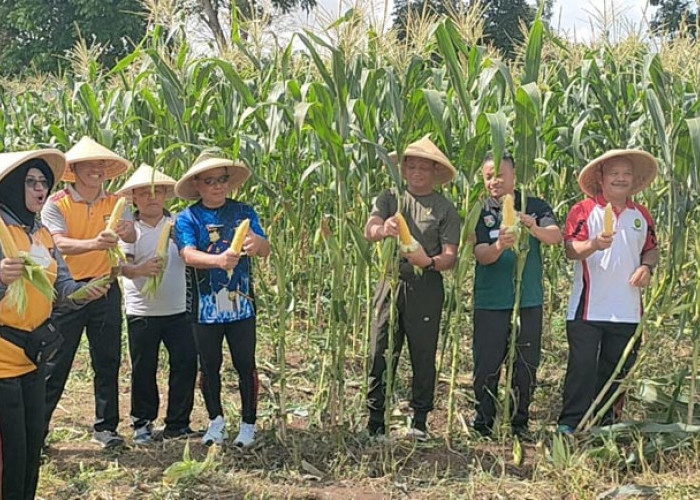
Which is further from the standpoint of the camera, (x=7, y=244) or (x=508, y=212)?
(x=508, y=212)

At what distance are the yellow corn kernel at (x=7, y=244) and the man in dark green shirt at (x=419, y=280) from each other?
1.67 metres

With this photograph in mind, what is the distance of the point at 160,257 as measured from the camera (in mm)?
3873

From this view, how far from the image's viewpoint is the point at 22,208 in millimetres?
2922

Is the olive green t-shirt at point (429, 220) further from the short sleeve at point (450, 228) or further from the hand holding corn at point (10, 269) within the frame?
the hand holding corn at point (10, 269)

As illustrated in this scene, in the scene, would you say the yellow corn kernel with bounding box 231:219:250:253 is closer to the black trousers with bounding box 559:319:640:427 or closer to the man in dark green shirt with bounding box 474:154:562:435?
the man in dark green shirt with bounding box 474:154:562:435

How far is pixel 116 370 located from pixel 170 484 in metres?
0.96

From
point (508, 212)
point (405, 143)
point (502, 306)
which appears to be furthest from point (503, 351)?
point (405, 143)

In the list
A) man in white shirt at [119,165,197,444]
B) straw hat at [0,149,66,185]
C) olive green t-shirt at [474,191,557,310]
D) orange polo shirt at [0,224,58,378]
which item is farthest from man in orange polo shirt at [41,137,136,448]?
olive green t-shirt at [474,191,557,310]

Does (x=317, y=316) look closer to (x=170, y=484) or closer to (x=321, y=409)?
(x=321, y=409)

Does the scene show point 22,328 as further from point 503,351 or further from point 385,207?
point 503,351

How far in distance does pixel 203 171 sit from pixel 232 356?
40.2 inches

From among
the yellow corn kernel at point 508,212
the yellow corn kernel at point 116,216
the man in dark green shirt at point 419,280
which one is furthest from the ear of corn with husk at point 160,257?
the yellow corn kernel at point 508,212

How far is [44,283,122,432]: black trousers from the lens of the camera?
12.6ft

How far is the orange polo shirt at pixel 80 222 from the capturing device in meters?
3.79
